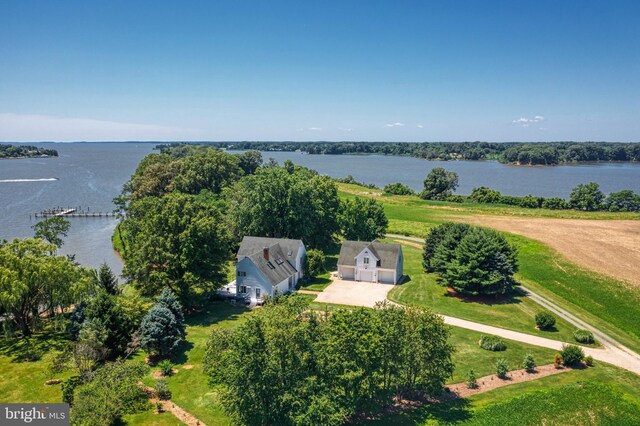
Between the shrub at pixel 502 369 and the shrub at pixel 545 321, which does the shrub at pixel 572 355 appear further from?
the shrub at pixel 545 321

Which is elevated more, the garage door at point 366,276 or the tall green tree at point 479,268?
the tall green tree at point 479,268

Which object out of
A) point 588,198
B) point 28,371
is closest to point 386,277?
point 28,371

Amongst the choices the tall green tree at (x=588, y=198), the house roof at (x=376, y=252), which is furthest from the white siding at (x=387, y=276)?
the tall green tree at (x=588, y=198)

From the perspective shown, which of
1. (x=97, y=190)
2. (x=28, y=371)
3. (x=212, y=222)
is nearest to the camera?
(x=28, y=371)

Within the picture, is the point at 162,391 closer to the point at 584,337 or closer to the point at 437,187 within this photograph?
the point at 584,337

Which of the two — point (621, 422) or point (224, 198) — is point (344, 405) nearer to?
point (621, 422)

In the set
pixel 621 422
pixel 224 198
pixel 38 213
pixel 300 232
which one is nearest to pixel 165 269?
pixel 300 232
